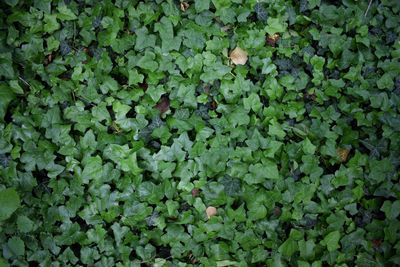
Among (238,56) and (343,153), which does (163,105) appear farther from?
(343,153)

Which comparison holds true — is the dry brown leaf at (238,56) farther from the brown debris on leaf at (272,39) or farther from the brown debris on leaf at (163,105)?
the brown debris on leaf at (163,105)

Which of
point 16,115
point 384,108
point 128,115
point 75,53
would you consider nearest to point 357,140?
point 384,108

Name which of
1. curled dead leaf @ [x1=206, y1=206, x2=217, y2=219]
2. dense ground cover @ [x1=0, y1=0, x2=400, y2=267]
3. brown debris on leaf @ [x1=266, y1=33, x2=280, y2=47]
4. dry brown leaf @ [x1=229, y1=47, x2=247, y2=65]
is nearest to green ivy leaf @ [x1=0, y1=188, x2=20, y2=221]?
dense ground cover @ [x1=0, y1=0, x2=400, y2=267]

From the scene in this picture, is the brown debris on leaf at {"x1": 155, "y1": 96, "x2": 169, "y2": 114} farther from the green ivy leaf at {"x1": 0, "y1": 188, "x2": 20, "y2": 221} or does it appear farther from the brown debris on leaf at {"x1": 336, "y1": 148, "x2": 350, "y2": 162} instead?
the brown debris on leaf at {"x1": 336, "y1": 148, "x2": 350, "y2": 162}

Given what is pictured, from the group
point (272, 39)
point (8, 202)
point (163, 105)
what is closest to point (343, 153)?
point (272, 39)

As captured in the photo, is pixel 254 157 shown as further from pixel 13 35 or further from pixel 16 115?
pixel 13 35

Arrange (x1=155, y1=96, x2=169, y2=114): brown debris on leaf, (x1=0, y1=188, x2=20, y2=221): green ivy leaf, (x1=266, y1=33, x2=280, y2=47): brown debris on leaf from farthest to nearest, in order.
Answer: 1. (x1=266, y1=33, x2=280, y2=47): brown debris on leaf
2. (x1=155, y1=96, x2=169, y2=114): brown debris on leaf
3. (x1=0, y1=188, x2=20, y2=221): green ivy leaf

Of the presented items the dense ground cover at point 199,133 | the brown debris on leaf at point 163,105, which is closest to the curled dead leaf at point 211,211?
the dense ground cover at point 199,133
